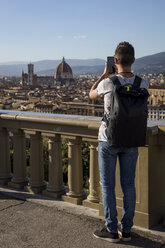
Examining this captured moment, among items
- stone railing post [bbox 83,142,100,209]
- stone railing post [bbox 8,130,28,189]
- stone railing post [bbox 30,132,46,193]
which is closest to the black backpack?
stone railing post [bbox 83,142,100,209]

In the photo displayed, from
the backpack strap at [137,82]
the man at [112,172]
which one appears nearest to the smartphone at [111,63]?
the man at [112,172]

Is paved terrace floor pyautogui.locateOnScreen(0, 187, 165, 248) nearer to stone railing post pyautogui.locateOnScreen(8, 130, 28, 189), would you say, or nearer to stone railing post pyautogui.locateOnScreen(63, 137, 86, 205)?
stone railing post pyautogui.locateOnScreen(63, 137, 86, 205)

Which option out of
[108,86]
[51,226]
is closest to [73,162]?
[51,226]

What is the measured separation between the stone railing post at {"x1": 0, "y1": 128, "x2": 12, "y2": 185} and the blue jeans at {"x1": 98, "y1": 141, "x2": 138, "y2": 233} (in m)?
1.68

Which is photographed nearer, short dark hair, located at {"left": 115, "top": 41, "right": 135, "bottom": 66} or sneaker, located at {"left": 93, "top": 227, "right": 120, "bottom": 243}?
short dark hair, located at {"left": 115, "top": 41, "right": 135, "bottom": 66}

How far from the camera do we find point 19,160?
12.6ft

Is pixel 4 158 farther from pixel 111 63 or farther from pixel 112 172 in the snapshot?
pixel 111 63

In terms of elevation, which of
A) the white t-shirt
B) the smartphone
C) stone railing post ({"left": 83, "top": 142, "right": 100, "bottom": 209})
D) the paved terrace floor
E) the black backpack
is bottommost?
the paved terrace floor

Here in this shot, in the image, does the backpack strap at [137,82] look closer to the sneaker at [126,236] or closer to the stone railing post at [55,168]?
the sneaker at [126,236]

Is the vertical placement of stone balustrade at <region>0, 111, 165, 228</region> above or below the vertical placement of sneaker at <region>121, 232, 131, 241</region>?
above

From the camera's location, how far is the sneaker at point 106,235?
8.32ft

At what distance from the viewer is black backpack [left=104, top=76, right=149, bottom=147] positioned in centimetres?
231

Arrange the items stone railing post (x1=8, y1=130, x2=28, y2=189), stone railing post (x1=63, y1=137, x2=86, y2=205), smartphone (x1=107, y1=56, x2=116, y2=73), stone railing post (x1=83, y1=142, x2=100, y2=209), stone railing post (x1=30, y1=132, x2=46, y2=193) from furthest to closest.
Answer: stone railing post (x1=8, y1=130, x2=28, y2=189) < stone railing post (x1=30, y1=132, x2=46, y2=193) < stone railing post (x1=63, y1=137, x2=86, y2=205) < stone railing post (x1=83, y1=142, x2=100, y2=209) < smartphone (x1=107, y1=56, x2=116, y2=73)

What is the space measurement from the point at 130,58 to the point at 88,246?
1.22 m
